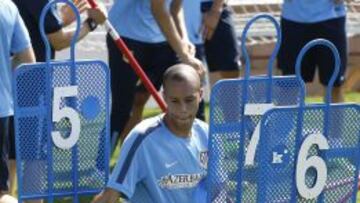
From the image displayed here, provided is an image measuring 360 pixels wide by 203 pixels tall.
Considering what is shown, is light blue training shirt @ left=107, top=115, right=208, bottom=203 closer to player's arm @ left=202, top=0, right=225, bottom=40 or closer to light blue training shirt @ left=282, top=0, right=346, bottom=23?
player's arm @ left=202, top=0, right=225, bottom=40

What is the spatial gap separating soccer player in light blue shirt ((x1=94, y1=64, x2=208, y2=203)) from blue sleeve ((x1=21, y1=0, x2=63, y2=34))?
1301 millimetres

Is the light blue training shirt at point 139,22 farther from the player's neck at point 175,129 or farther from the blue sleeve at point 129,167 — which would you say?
the blue sleeve at point 129,167

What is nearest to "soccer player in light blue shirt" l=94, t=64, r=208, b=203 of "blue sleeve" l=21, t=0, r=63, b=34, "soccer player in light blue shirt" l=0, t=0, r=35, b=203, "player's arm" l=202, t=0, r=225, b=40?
"soccer player in light blue shirt" l=0, t=0, r=35, b=203

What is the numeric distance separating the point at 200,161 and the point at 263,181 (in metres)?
0.40

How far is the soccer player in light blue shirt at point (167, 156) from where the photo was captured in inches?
214

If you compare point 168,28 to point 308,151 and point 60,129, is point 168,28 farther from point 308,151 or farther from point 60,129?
point 308,151

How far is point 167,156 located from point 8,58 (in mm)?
1092

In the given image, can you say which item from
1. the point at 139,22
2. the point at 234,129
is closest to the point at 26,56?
the point at 234,129

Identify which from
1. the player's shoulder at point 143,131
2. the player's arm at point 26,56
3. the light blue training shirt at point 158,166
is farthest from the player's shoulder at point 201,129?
the player's arm at point 26,56

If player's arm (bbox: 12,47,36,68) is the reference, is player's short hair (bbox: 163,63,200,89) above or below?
above

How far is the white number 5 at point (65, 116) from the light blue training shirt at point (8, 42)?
0.42 m

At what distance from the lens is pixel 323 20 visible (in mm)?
8492

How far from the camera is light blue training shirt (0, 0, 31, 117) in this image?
19.9 ft

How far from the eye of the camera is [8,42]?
6.12 m
